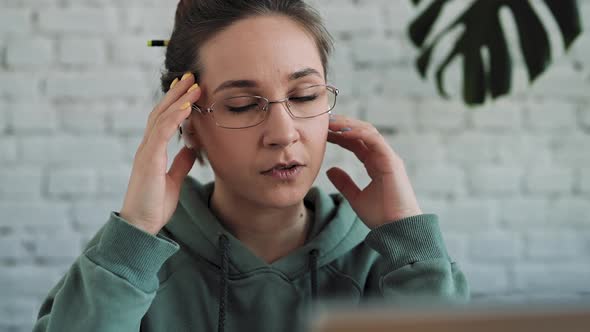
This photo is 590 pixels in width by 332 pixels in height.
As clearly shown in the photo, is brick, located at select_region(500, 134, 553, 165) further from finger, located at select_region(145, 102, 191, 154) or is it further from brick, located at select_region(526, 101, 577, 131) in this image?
finger, located at select_region(145, 102, 191, 154)

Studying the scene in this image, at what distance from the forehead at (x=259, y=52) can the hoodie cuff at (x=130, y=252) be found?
0.25 metres

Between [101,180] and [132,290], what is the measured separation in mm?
902

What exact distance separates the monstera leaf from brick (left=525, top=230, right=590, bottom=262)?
436 mm

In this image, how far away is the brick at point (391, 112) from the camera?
1848mm

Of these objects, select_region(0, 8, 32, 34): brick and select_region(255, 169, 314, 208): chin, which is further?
select_region(0, 8, 32, 34): brick

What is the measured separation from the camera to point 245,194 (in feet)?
3.49

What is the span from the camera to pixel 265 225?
113 centimetres

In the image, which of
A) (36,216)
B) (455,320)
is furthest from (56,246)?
(455,320)

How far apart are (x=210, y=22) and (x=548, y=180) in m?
1.20

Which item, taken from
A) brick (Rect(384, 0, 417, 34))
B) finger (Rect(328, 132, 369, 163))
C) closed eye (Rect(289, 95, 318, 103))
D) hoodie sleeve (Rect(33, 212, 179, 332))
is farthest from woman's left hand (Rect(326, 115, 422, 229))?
brick (Rect(384, 0, 417, 34))

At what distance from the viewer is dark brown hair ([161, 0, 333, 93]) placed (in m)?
1.08

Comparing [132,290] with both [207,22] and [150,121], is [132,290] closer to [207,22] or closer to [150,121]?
[150,121]

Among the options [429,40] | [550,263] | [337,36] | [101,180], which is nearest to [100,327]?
[101,180]

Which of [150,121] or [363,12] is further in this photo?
[363,12]
